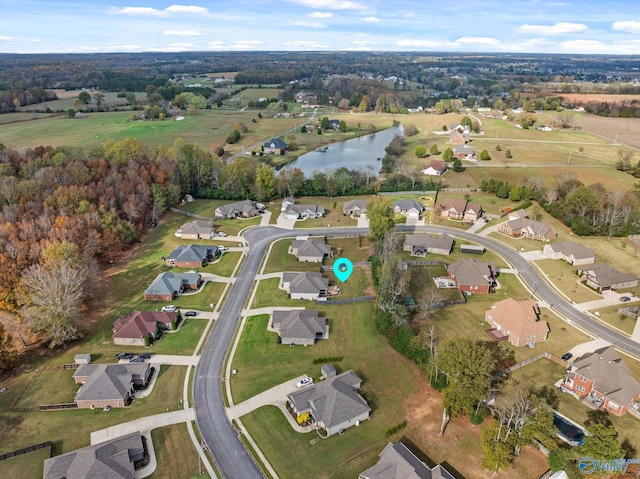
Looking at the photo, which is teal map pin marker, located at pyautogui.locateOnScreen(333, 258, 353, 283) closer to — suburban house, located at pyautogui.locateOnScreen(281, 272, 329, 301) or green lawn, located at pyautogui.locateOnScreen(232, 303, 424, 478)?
suburban house, located at pyautogui.locateOnScreen(281, 272, 329, 301)

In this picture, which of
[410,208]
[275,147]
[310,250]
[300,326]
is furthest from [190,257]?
[275,147]

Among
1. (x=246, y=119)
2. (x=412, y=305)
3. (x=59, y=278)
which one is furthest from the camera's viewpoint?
(x=246, y=119)

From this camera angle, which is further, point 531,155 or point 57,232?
point 531,155

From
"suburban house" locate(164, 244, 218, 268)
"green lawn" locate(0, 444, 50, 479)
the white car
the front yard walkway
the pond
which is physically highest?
the pond

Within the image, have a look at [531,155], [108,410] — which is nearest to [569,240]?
[531,155]

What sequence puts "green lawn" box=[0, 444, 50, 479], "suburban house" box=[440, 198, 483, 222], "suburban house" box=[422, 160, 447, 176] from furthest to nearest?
"suburban house" box=[422, 160, 447, 176]
"suburban house" box=[440, 198, 483, 222]
"green lawn" box=[0, 444, 50, 479]

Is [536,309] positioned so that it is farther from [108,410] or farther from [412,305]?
[108,410]

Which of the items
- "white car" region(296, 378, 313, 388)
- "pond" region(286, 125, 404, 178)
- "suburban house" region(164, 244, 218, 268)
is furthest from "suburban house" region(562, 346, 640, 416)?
"pond" region(286, 125, 404, 178)
